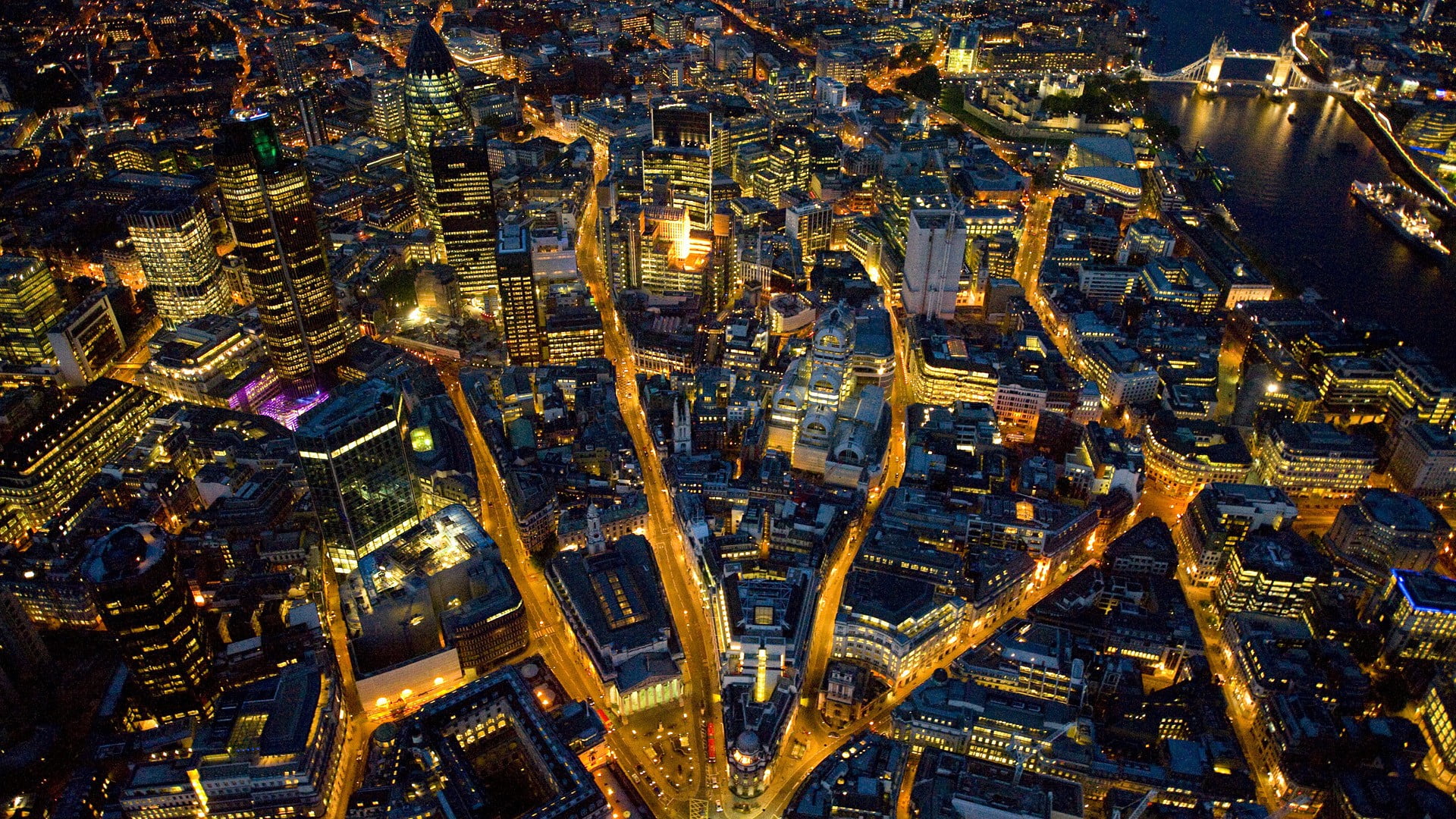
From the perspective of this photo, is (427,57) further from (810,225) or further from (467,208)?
(810,225)

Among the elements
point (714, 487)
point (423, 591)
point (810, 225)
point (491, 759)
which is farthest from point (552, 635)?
point (810, 225)

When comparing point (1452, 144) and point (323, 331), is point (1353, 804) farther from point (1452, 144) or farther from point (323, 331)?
point (1452, 144)

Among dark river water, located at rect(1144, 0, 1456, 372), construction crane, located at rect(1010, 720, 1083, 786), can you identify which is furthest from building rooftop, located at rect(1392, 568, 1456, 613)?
dark river water, located at rect(1144, 0, 1456, 372)

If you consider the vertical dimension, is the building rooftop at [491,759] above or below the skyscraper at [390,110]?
below

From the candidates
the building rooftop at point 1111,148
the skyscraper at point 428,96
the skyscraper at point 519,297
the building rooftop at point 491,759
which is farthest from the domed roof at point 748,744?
the building rooftop at point 1111,148

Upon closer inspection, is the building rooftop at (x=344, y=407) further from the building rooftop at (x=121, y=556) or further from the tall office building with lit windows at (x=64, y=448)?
the tall office building with lit windows at (x=64, y=448)
